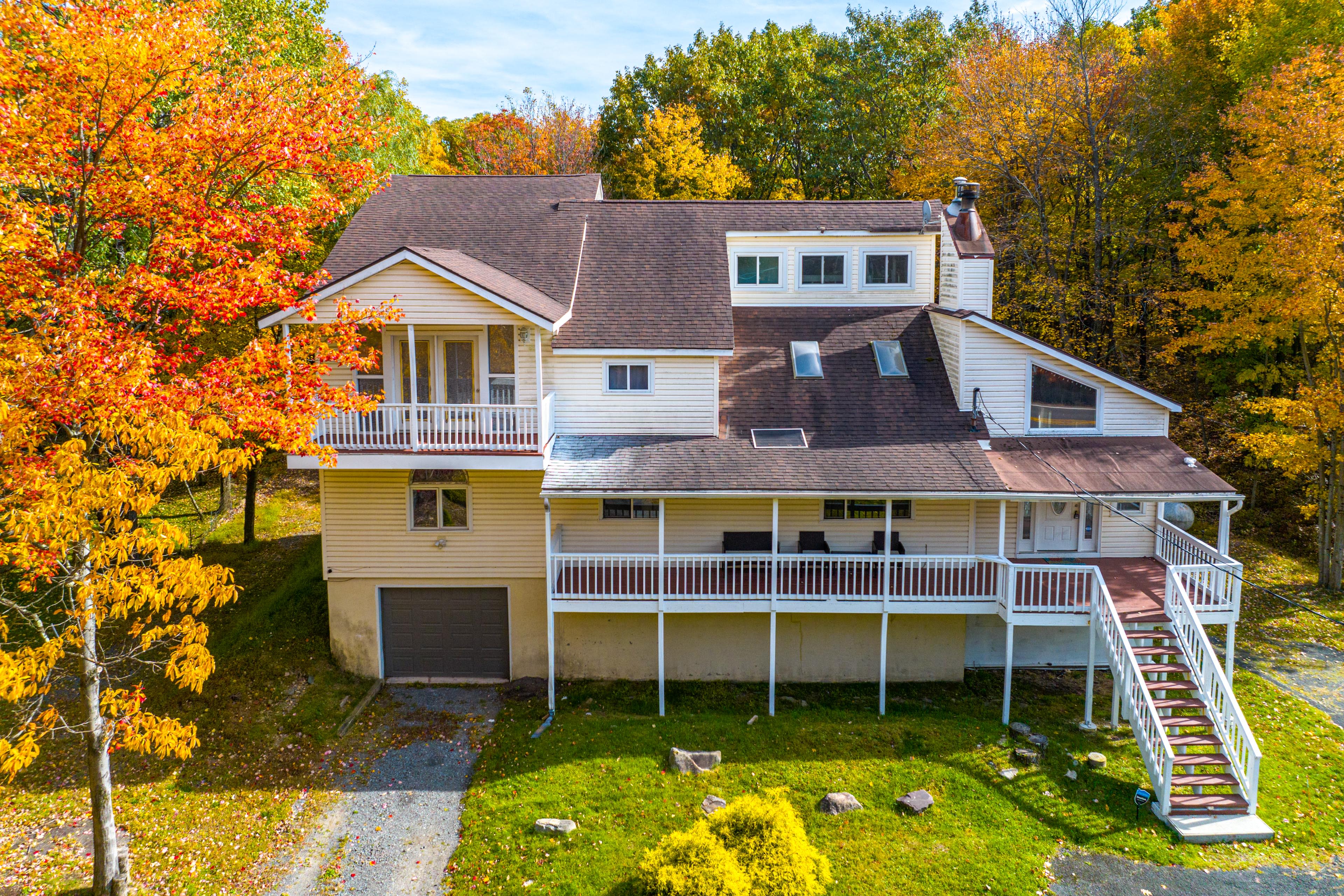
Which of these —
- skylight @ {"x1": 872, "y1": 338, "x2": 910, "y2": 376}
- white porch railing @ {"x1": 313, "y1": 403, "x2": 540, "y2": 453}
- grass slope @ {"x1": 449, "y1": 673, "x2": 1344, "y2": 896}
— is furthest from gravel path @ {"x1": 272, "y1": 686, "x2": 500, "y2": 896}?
skylight @ {"x1": 872, "y1": 338, "x2": 910, "y2": 376}

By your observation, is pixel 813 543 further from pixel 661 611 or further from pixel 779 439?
pixel 661 611

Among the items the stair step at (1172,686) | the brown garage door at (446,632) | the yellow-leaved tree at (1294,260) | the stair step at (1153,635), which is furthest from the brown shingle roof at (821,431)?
the yellow-leaved tree at (1294,260)

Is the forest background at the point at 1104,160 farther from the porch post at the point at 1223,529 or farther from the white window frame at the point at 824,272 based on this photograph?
the white window frame at the point at 824,272

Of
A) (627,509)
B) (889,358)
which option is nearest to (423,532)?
(627,509)

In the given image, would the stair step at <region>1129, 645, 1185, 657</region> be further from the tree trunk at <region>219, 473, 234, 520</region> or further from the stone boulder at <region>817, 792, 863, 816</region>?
the tree trunk at <region>219, 473, 234, 520</region>

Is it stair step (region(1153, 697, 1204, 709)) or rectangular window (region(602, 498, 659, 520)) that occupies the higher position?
rectangular window (region(602, 498, 659, 520))

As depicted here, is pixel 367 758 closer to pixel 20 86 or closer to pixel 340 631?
pixel 340 631
